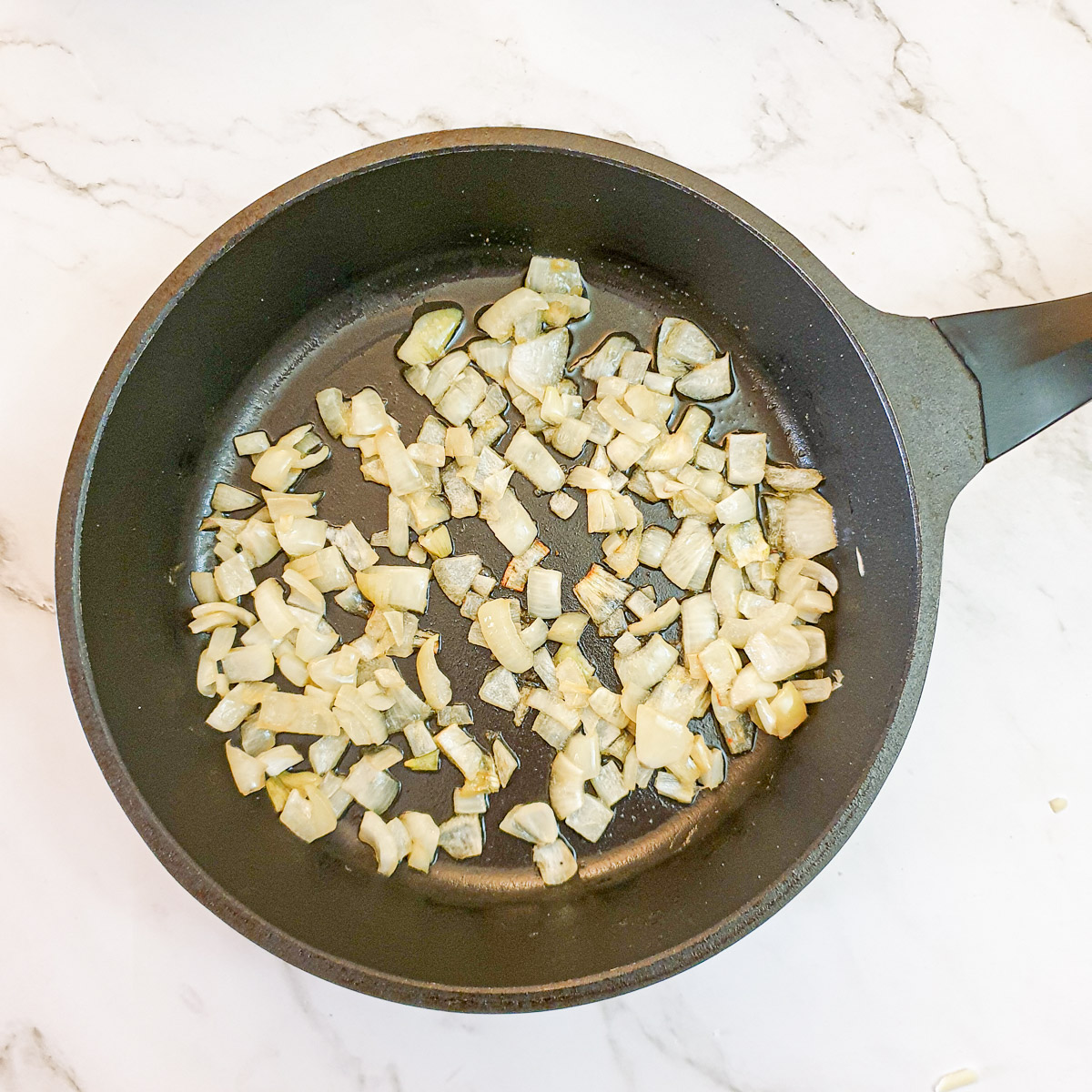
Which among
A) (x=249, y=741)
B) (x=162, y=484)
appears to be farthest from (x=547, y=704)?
(x=162, y=484)

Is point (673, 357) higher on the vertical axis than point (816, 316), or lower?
lower

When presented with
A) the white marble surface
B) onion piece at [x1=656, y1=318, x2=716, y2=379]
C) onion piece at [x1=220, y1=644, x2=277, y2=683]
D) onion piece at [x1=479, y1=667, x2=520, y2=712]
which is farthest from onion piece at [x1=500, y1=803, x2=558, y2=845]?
onion piece at [x1=656, y1=318, x2=716, y2=379]

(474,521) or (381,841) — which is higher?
(474,521)

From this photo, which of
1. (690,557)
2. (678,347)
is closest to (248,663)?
(690,557)

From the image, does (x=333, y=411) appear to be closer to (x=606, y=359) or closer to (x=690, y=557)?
(x=606, y=359)

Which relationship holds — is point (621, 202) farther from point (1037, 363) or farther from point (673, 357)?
point (1037, 363)

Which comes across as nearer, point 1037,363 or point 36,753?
point 1037,363

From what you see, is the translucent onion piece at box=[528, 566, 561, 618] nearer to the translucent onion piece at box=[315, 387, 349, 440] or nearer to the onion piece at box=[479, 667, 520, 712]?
the onion piece at box=[479, 667, 520, 712]
